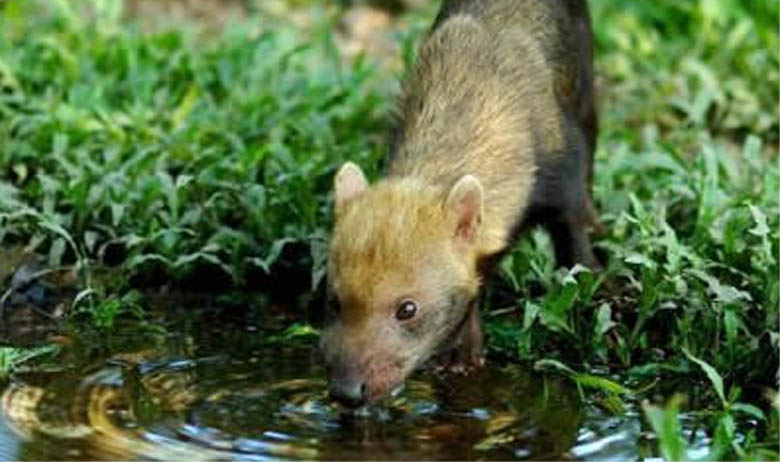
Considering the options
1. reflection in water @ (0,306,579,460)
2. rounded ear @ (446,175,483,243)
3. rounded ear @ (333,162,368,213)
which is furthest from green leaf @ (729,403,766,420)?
rounded ear @ (333,162,368,213)

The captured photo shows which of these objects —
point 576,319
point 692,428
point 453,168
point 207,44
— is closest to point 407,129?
point 453,168

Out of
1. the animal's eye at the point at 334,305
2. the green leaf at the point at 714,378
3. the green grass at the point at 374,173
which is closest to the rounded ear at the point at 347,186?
the animal's eye at the point at 334,305

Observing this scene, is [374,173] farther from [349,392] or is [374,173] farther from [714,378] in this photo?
[714,378]

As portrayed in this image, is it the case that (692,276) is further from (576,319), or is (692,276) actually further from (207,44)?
(207,44)

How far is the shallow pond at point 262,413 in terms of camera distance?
Result: 7039 millimetres

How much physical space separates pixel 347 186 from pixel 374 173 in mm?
1838

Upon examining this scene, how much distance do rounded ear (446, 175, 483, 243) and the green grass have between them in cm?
55

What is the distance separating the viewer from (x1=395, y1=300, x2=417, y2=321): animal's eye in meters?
7.54

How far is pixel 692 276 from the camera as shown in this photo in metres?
8.34

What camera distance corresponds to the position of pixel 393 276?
7551mm

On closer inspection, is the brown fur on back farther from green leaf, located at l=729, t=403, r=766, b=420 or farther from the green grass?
green leaf, located at l=729, t=403, r=766, b=420

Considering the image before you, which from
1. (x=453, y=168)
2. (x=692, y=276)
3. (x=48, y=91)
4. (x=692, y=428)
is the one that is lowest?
(x=692, y=428)

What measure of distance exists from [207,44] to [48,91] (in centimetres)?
178

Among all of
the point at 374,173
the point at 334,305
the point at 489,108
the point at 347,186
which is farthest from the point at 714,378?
the point at 374,173
